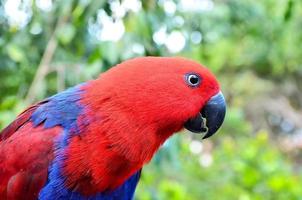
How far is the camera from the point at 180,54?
3.53 metres

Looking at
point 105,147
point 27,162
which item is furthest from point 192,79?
point 27,162

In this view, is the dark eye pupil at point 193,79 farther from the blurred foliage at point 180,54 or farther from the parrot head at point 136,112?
the blurred foliage at point 180,54

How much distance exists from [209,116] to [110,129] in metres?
0.32

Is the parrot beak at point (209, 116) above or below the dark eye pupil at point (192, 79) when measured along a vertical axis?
below

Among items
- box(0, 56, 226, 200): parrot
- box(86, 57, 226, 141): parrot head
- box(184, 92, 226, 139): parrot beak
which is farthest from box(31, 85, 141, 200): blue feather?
box(184, 92, 226, 139): parrot beak

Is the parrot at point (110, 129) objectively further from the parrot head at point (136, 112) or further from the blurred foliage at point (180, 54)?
the blurred foliage at point (180, 54)

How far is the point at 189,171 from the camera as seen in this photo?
507cm

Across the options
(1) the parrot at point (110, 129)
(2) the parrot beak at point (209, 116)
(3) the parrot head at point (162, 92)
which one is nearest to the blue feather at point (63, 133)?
(1) the parrot at point (110, 129)

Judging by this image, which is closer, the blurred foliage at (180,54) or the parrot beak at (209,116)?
the parrot beak at (209,116)

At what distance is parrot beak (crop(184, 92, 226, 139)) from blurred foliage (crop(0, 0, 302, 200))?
66 centimetres

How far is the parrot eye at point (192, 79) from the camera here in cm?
202

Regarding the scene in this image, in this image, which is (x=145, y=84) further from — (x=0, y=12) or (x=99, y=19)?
(x=0, y=12)

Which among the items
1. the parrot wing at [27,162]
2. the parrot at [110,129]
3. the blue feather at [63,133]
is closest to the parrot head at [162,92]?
the parrot at [110,129]

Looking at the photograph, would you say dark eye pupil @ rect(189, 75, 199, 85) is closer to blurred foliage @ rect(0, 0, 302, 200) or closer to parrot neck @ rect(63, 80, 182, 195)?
parrot neck @ rect(63, 80, 182, 195)
